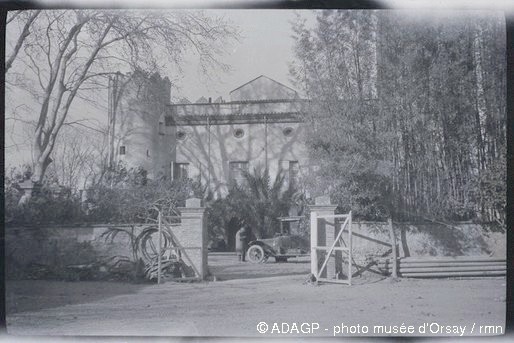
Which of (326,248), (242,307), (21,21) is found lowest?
(242,307)

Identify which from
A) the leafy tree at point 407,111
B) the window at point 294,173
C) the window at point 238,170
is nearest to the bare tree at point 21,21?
the leafy tree at point 407,111

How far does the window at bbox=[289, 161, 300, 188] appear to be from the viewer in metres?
7.61

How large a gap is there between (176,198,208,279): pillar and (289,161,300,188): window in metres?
1.47

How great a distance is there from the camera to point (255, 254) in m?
9.69

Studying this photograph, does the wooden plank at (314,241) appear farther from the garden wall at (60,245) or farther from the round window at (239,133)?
the garden wall at (60,245)

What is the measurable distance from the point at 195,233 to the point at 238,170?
1295mm

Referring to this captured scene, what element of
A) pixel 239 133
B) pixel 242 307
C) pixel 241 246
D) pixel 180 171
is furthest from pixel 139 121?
pixel 242 307

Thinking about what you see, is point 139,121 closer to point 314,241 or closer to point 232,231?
point 232,231

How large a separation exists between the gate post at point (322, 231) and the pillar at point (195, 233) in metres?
1.71

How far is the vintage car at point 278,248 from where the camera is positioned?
9352mm

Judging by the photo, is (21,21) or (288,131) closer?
(21,21)

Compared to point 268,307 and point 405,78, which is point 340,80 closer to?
point 405,78

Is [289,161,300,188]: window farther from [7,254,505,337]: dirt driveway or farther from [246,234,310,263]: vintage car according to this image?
[246,234,310,263]: vintage car

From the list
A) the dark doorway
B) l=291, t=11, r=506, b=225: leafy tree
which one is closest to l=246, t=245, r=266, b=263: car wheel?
the dark doorway
